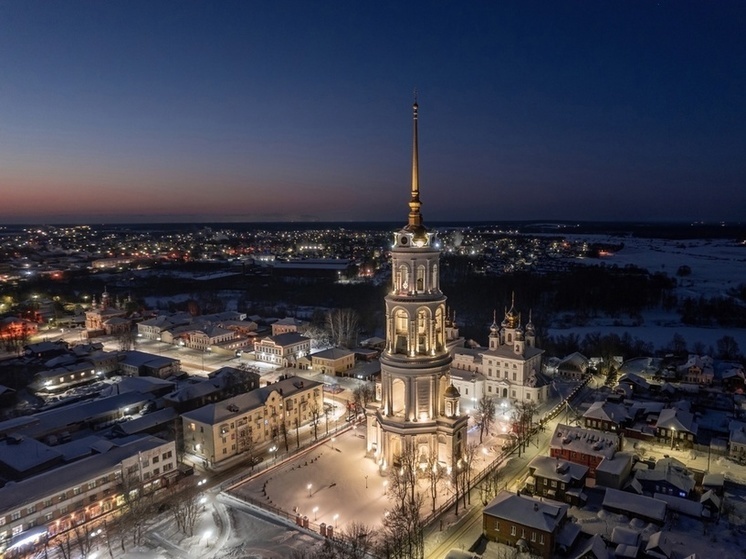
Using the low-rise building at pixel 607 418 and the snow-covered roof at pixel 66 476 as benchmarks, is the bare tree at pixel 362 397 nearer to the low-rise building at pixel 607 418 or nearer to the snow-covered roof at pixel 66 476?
the snow-covered roof at pixel 66 476

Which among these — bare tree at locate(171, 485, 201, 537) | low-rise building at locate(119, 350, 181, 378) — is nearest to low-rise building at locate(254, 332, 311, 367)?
low-rise building at locate(119, 350, 181, 378)

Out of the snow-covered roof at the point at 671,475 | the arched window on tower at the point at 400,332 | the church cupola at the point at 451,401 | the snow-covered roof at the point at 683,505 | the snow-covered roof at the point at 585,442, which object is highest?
the arched window on tower at the point at 400,332

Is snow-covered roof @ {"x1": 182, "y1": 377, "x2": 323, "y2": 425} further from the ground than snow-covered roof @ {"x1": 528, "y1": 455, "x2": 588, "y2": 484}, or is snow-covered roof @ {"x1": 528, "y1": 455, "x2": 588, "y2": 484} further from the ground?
snow-covered roof @ {"x1": 182, "y1": 377, "x2": 323, "y2": 425}

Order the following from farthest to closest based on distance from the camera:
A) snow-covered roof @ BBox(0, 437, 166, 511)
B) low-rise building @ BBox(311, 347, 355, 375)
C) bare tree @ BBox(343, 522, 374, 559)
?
low-rise building @ BBox(311, 347, 355, 375), snow-covered roof @ BBox(0, 437, 166, 511), bare tree @ BBox(343, 522, 374, 559)

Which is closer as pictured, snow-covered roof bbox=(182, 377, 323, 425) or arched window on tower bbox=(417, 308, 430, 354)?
arched window on tower bbox=(417, 308, 430, 354)

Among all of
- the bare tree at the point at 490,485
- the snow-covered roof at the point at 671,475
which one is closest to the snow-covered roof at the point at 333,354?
the bare tree at the point at 490,485

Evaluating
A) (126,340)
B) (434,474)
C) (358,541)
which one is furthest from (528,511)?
(126,340)

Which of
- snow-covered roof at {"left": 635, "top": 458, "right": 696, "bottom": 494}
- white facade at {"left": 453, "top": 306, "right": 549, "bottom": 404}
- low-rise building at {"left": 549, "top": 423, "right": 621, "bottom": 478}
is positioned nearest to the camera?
snow-covered roof at {"left": 635, "top": 458, "right": 696, "bottom": 494}

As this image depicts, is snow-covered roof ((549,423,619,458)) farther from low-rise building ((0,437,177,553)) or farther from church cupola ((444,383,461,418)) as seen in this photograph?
low-rise building ((0,437,177,553))

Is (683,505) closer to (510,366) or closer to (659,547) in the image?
(659,547)
